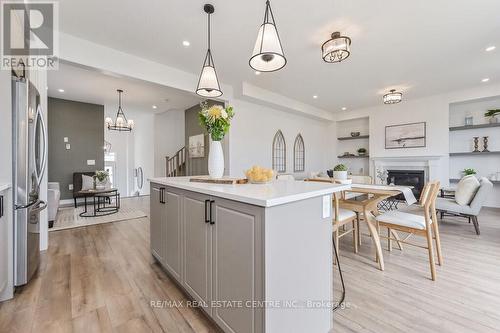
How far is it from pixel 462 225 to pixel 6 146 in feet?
20.4

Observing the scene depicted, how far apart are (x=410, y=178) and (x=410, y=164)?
1.32ft

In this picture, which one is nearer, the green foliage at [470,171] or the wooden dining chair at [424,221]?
the wooden dining chair at [424,221]

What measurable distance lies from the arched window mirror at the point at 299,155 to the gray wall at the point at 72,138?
574cm

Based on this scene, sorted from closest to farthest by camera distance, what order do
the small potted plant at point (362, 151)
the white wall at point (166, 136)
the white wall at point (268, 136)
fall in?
the white wall at point (268, 136) → the small potted plant at point (362, 151) → the white wall at point (166, 136)

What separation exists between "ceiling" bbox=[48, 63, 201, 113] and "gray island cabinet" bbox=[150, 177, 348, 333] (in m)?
3.17

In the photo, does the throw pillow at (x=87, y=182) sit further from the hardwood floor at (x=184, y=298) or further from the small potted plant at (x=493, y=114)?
the small potted plant at (x=493, y=114)

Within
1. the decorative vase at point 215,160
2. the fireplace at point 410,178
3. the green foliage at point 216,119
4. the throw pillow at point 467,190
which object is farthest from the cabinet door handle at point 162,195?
the fireplace at point 410,178

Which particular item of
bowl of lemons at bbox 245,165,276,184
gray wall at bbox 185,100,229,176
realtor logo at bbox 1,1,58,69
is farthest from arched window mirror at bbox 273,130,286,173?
realtor logo at bbox 1,1,58,69

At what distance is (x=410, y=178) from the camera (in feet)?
20.0

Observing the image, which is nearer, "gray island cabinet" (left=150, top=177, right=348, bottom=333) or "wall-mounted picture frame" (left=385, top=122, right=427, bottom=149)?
"gray island cabinet" (left=150, top=177, right=348, bottom=333)

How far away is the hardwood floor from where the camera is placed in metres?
1.51

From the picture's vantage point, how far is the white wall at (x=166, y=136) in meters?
7.27

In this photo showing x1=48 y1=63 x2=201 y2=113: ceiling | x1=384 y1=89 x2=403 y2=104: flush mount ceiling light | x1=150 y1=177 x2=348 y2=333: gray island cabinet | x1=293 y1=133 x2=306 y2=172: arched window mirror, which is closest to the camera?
x1=150 y1=177 x2=348 y2=333: gray island cabinet

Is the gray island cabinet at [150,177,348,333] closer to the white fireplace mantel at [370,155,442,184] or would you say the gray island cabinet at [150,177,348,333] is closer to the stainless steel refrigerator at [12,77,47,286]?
the stainless steel refrigerator at [12,77,47,286]
